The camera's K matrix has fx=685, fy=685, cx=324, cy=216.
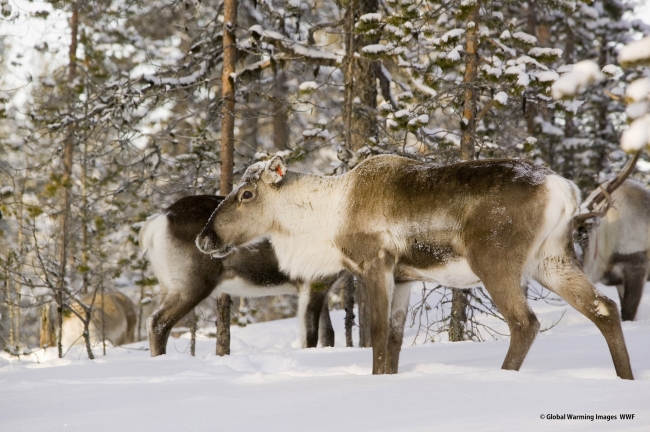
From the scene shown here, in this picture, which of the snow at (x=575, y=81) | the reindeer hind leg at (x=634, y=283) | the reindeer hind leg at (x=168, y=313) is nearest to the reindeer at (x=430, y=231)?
the reindeer hind leg at (x=168, y=313)

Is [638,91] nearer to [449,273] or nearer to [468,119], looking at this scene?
[449,273]

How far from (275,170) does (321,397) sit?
99.9 inches

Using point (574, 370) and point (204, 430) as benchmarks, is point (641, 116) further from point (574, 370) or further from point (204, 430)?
point (574, 370)

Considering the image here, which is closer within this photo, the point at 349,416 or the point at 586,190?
the point at 349,416

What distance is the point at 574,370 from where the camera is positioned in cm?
429

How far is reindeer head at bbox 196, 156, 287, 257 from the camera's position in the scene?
559 centimetres

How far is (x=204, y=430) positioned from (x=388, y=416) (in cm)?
79

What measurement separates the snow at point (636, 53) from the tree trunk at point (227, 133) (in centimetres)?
666

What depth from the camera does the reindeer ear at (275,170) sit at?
18.1 feet

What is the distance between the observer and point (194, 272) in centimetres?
733

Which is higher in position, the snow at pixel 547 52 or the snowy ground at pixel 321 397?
the snow at pixel 547 52

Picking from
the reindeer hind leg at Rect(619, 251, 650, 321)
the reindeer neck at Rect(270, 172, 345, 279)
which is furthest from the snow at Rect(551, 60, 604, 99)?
the reindeer hind leg at Rect(619, 251, 650, 321)

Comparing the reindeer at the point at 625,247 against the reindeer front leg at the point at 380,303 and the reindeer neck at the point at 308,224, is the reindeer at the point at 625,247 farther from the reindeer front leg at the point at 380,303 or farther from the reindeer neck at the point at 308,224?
the reindeer front leg at the point at 380,303

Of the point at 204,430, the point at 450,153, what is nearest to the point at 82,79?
the point at 450,153
